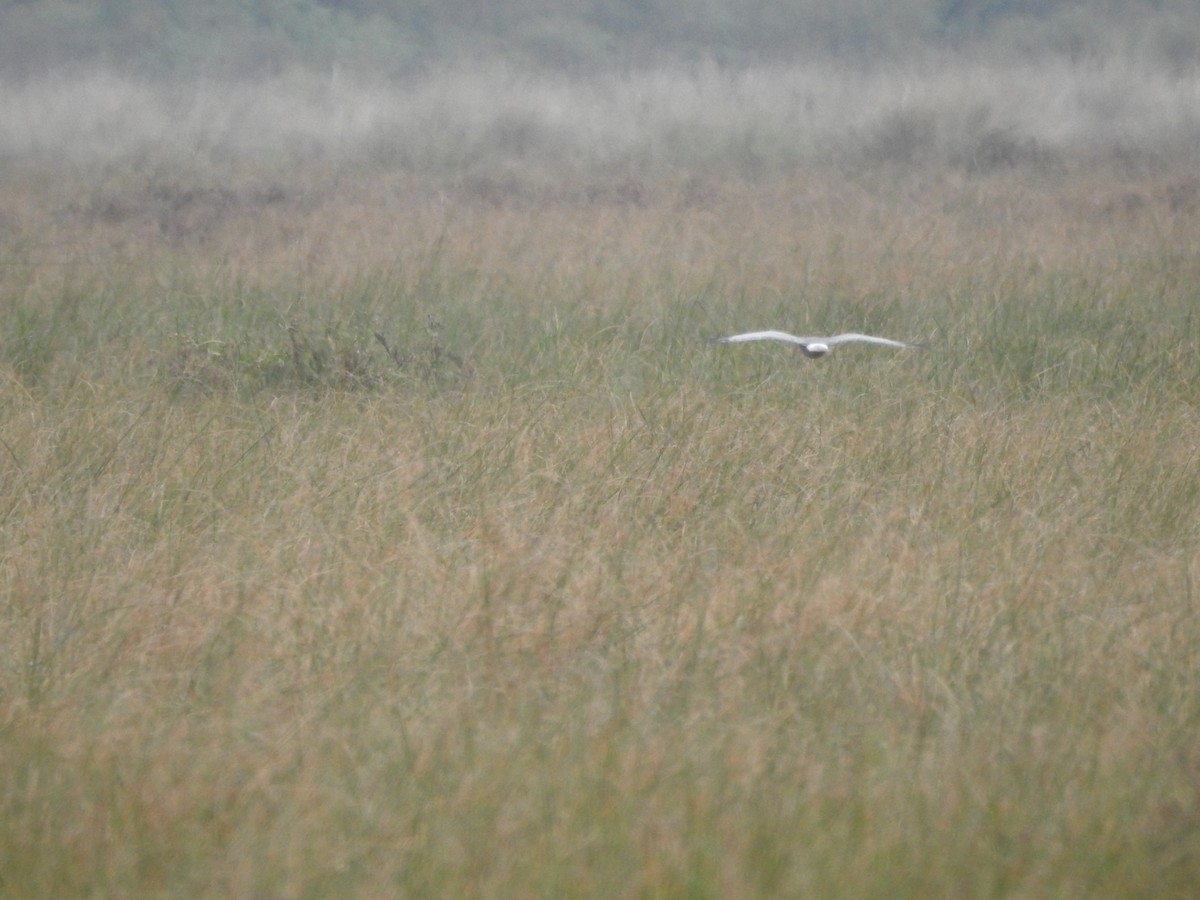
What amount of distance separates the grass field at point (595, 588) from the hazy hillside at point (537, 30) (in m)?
9.84

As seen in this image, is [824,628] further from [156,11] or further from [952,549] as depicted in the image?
[156,11]

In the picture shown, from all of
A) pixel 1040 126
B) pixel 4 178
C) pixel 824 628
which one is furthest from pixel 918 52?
pixel 824 628

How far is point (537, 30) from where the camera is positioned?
1766 centimetres

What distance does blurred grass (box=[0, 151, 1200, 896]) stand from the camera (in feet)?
6.59

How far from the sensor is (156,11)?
54.9ft

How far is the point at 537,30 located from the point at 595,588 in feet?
52.3

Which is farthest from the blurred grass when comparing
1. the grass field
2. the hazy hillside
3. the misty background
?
the hazy hillside

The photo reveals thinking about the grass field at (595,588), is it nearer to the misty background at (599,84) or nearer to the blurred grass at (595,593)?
the blurred grass at (595,593)

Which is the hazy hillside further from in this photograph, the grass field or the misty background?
the grass field

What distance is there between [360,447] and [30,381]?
69.5 inches

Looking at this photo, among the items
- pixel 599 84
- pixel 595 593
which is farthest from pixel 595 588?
pixel 599 84

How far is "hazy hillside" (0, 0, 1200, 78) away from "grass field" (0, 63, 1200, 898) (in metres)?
9.84

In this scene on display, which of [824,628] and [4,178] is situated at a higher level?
[824,628]

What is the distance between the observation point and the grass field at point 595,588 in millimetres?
2010
